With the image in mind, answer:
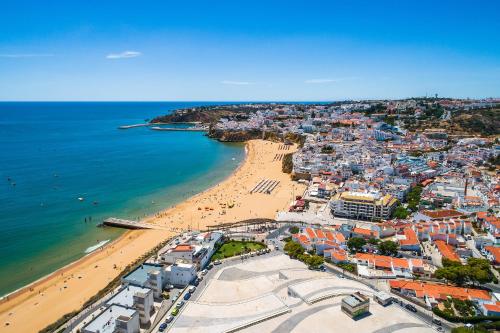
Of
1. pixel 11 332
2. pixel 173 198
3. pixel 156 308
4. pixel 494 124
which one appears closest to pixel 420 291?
Answer: pixel 156 308

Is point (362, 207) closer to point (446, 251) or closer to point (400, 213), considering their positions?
point (400, 213)

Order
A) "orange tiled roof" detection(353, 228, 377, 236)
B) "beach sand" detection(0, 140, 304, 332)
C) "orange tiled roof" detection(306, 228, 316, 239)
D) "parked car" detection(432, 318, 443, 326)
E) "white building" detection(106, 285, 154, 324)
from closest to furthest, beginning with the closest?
"parked car" detection(432, 318, 443, 326), "white building" detection(106, 285, 154, 324), "beach sand" detection(0, 140, 304, 332), "orange tiled roof" detection(306, 228, 316, 239), "orange tiled roof" detection(353, 228, 377, 236)

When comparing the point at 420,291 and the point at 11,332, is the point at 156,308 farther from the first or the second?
the point at 420,291

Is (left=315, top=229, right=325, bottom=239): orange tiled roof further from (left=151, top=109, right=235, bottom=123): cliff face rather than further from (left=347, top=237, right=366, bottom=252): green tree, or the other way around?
(left=151, top=109, right=235, bottom=123): cliff face

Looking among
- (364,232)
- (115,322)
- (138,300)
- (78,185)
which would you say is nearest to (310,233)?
(364,232)

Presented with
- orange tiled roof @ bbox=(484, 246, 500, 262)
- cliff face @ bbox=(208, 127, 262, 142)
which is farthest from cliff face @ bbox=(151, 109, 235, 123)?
orange tiled roof @ bbox=(484, 246, 500, 262)

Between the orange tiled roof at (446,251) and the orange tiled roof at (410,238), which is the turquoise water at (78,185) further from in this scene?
the orange tiled roof at (446,251)
